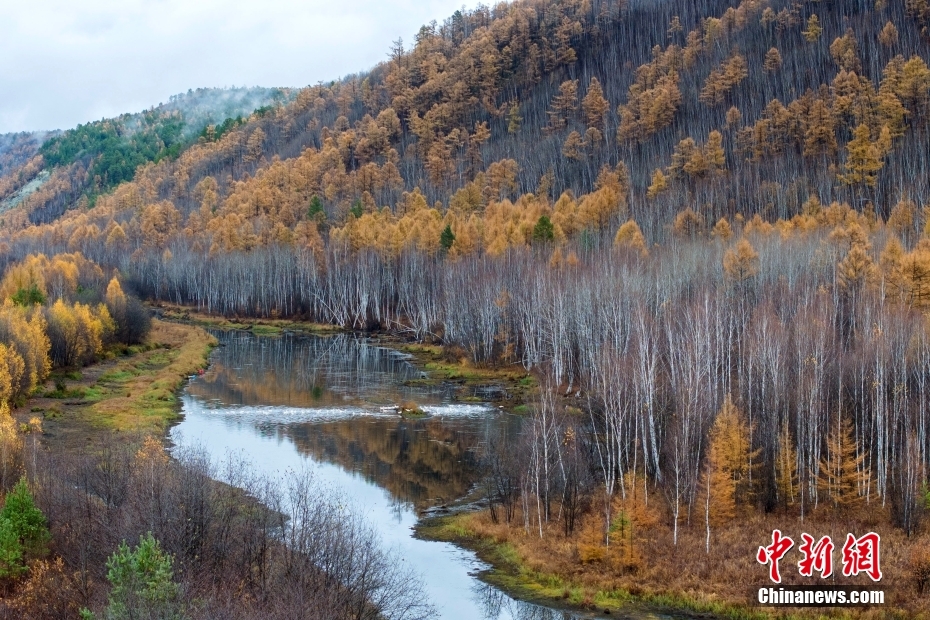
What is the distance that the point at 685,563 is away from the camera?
31.5 meters

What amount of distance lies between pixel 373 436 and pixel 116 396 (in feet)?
76.0

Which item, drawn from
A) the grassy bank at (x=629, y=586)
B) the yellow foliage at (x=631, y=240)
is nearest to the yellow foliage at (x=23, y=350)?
the grassy bank at (x=629, y=586)

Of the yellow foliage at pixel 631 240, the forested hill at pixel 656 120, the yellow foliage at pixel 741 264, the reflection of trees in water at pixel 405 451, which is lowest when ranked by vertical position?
the reflection of trees in water at pixel 405 451

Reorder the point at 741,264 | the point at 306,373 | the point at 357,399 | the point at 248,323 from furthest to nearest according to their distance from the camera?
1. the point at 248,323
2. the point at 306,373
3. the point at 741,264
4. the point at 357,399

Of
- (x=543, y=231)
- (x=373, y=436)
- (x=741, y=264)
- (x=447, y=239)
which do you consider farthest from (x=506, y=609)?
(x=447, y=239)

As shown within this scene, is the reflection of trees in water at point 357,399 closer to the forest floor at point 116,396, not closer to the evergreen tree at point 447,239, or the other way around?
the forest floor at point 116,396

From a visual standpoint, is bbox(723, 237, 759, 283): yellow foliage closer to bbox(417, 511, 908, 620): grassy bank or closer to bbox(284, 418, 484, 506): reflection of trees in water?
bbox(284, 418, 484, 506): reflection of trees in water

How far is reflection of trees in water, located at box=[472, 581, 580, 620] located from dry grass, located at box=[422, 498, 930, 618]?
0.69m

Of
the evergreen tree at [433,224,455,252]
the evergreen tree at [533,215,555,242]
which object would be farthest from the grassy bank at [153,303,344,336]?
the evergreen tree at [533,215,555,242]

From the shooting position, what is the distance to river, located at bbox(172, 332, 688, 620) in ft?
107

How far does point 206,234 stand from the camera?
151625 millimetres

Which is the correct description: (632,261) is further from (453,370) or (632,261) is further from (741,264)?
(453,370)

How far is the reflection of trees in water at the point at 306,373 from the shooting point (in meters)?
65.7

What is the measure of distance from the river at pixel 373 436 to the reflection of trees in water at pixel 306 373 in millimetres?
99
